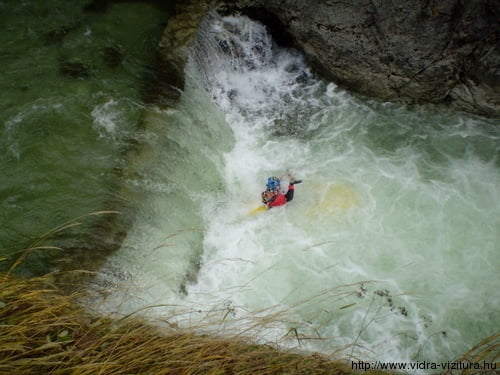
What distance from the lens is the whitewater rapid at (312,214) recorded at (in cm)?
479

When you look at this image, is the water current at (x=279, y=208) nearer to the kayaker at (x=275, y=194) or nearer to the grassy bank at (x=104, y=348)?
the kayaker at (x=275, y=194)

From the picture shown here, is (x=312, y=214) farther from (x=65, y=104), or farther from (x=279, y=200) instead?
(x=65, y=104)

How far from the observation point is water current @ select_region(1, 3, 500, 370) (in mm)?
4844

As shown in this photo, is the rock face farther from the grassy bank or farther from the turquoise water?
the grassy bank

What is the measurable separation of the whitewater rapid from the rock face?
0.34 meters

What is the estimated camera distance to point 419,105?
738cm

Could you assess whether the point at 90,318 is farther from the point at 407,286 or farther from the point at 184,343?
the point at 407,286

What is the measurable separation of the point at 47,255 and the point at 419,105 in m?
7.00

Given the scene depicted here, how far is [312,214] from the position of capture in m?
5.98

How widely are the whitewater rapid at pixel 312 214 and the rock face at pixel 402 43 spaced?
0.34m

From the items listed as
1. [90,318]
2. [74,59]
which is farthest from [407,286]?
[74,59]

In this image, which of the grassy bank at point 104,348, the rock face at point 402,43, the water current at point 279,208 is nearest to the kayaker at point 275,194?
the water current at point 279,208

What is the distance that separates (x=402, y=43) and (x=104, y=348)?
21.6 ft

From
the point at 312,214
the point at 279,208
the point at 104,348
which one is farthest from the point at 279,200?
the point at 104,348
